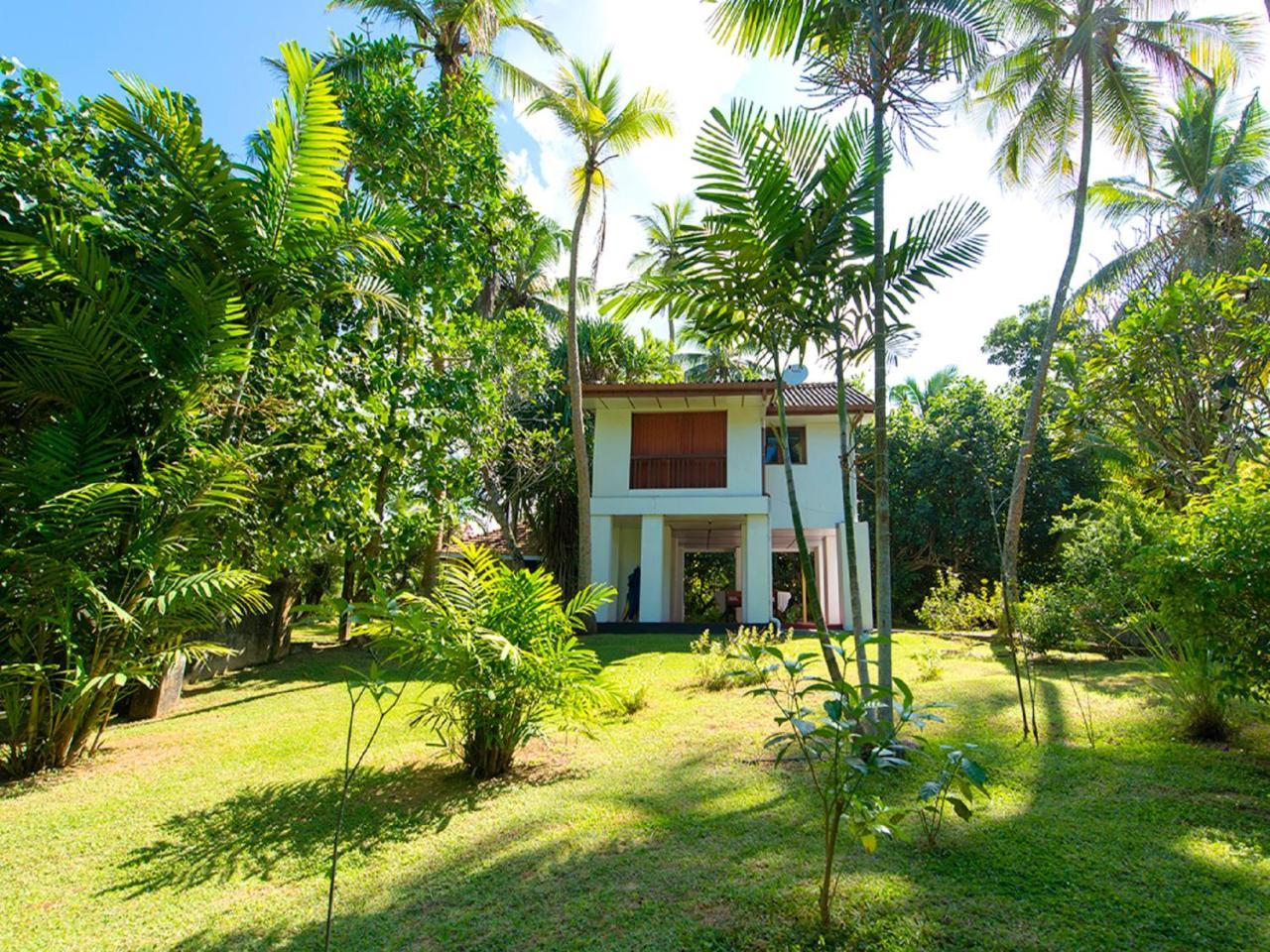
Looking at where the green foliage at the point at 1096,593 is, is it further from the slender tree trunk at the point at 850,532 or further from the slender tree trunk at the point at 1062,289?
the slender tree trunk at the point at 850,532

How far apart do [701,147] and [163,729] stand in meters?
7.18

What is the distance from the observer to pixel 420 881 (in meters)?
3.08

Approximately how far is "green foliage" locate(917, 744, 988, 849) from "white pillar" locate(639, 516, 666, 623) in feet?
35.3

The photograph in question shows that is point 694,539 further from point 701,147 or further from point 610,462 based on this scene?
point 701,147

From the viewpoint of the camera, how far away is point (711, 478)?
15.1 metres

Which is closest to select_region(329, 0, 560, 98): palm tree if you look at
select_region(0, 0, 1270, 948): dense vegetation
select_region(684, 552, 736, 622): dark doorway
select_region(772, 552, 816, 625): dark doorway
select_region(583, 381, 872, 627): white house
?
select_region(0, 0, 1270, 948): dense vegetation

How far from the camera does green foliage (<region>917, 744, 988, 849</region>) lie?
2492 mm

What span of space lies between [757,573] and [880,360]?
10.2 metres

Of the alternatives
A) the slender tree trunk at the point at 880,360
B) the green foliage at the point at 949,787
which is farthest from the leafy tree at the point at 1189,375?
the green foliage at the point at 949,787

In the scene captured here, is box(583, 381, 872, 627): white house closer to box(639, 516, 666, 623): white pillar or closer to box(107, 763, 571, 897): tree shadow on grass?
box(639, 516, 666, 623): white pillar

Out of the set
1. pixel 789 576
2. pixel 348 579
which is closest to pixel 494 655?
pixel 348 579

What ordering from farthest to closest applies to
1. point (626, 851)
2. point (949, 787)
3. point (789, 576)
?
1. point (789, 576)
2. point (626, 851)
3. point (949, 787)

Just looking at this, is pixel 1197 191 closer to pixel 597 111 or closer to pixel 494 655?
pixel 597 111

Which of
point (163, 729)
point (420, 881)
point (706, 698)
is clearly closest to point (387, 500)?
point (163, 729)
